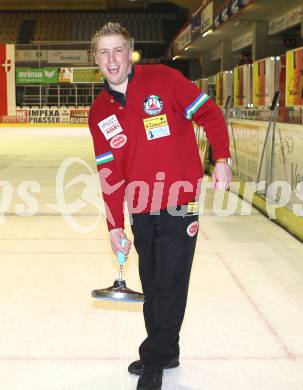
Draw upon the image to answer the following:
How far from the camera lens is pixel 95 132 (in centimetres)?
278

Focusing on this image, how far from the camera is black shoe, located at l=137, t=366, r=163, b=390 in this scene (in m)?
2.78

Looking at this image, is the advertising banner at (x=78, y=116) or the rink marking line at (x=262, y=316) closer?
the rink marking line at (x=262, y=316)

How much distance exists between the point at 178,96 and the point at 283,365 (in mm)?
1415

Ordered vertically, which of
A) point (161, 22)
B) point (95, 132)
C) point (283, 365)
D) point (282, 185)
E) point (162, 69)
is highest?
point (161, 22)

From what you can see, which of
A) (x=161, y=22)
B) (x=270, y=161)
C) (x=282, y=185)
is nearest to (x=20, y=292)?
(x=282, y=185)

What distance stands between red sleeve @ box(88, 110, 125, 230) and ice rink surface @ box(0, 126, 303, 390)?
29.8 inches

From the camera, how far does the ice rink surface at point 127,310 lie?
2986mm

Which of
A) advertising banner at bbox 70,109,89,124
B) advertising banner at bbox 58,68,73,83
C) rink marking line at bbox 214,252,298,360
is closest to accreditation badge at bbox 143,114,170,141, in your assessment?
rink marking line at bbox 214,252,298,360

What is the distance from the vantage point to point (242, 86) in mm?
10953

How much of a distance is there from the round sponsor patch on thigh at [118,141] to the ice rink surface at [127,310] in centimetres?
108

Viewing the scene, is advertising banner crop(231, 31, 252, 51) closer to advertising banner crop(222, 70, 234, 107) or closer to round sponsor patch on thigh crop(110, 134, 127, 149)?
advertising banner crop(222, 70, 234, 107)

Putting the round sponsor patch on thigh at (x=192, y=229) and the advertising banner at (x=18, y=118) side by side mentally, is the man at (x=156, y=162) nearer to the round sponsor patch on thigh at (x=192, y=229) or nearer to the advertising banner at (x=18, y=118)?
the round sponsor patch on thigh at (x=192, y=229)

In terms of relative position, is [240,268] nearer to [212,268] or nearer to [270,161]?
[212,268]

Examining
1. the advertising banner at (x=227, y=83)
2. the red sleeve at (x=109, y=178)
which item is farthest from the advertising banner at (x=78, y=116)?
the red sleeve at (x=109, y=178)
